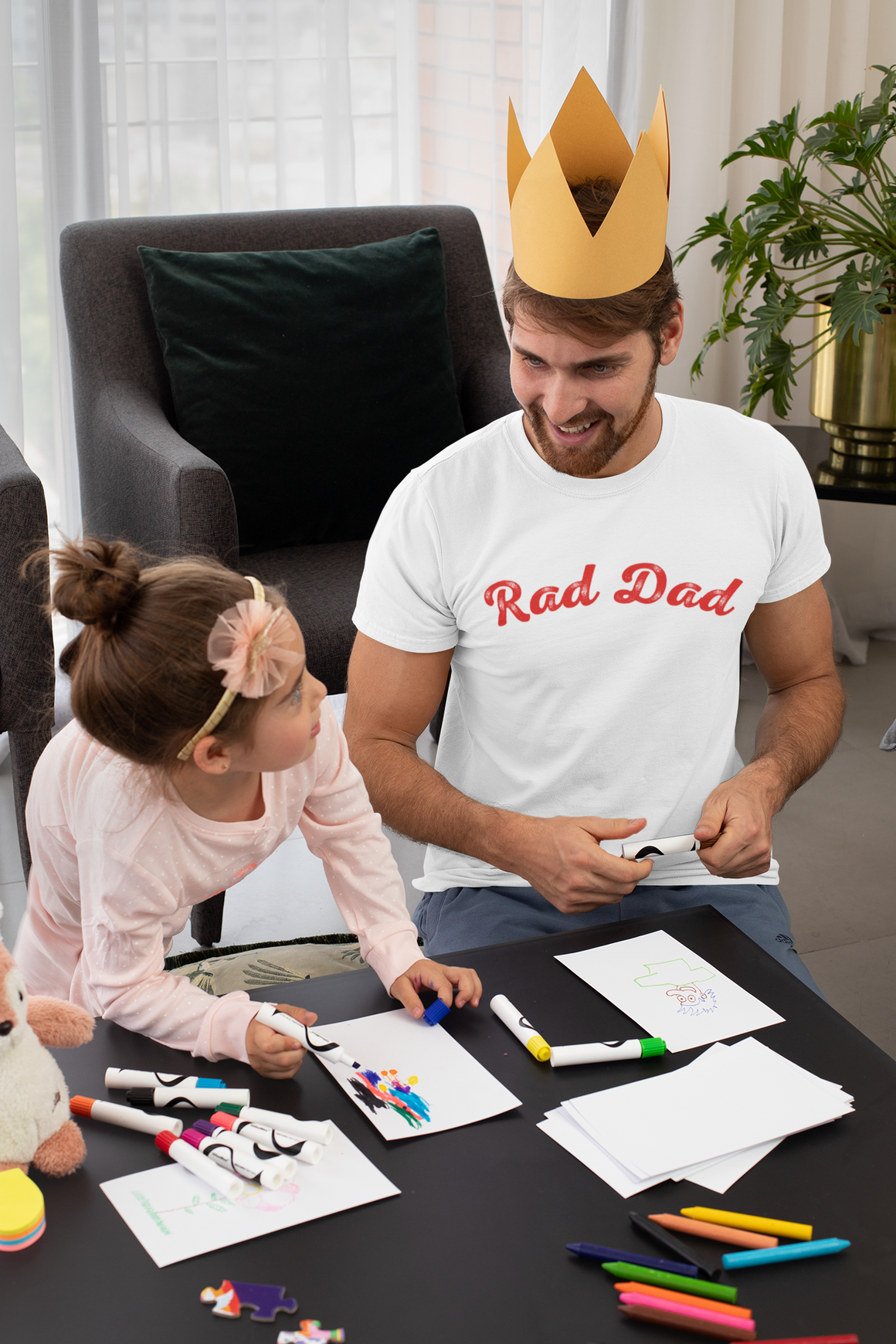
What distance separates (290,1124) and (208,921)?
1168 millimetres

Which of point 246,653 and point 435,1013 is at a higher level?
point 246,653

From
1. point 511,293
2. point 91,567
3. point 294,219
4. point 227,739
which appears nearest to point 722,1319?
point 227,739

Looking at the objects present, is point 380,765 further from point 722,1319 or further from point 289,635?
point 722,1319

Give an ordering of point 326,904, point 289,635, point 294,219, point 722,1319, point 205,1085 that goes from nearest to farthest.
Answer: point 722,1319 → point 205,1085 → point 289,635 → point 326,904 → point 294,219

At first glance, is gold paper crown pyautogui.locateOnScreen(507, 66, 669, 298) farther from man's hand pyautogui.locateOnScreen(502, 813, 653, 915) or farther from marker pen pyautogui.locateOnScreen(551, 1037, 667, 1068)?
marker pen pyautogui.locateOnScreen(551, 1037, 667, 1068)

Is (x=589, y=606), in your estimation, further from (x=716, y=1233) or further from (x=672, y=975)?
(x=716, y=1233)

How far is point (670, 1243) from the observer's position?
713mm

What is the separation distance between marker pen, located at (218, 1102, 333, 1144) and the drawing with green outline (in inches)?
11.0

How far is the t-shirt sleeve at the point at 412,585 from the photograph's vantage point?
1.30 meters

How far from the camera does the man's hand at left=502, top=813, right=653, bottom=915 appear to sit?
1125 mm

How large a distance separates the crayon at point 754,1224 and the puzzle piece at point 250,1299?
0.23 metres

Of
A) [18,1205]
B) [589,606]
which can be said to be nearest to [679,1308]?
[18,1205]

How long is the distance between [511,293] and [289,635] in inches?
21.5

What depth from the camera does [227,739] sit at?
941 mm
